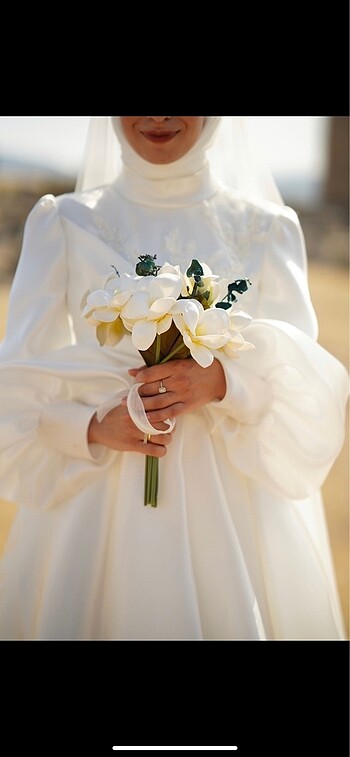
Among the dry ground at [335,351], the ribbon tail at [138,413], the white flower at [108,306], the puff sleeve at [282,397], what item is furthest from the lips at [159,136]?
the dry ground at [335,351]

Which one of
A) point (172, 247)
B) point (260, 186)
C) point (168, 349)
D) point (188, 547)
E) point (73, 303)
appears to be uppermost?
point (260, 186)

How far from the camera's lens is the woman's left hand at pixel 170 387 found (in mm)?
2584

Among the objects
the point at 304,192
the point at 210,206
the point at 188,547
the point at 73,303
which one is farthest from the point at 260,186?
the point at 304,192

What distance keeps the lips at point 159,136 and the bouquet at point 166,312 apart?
46cm

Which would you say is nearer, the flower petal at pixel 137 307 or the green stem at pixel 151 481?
the flower petal at pixel 137 307

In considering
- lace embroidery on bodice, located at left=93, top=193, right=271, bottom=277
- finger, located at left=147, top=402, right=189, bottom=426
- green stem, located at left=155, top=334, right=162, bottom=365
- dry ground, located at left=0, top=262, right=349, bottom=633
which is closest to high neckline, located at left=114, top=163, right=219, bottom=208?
lace embroidery on bodice, located at left=93, top=193, right=271, bottom=277

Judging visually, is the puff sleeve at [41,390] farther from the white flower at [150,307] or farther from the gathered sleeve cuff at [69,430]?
the white flower at [150,307]

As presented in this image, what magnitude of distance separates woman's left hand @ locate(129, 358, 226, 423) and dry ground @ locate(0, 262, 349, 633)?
3380 millimetres

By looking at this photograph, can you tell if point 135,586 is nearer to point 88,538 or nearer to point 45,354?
point 88,538

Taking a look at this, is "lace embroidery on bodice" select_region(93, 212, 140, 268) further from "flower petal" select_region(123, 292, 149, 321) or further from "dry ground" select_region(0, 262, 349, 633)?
"dry ground" select_region(0, 262, 349, 633)

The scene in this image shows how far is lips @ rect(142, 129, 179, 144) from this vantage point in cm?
281

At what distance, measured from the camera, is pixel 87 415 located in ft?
9.05

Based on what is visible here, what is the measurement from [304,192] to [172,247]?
18879mm

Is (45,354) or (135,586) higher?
(45,354)
